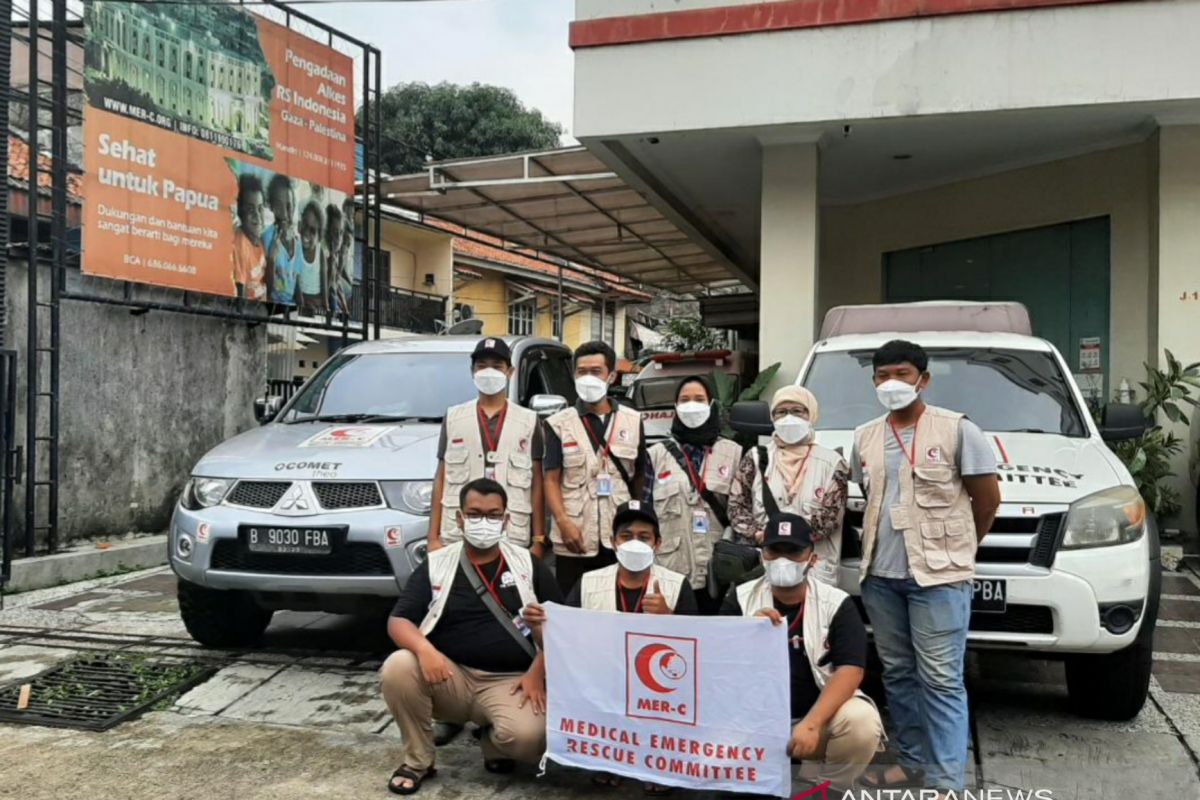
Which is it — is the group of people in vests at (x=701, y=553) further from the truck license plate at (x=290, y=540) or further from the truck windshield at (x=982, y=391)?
the truck windshield at (x=982, y=391)

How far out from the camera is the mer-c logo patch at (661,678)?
3553mm

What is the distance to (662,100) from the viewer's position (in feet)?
28.3

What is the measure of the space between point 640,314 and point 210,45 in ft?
88.8

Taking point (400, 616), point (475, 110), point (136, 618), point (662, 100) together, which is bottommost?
point (136, 618)

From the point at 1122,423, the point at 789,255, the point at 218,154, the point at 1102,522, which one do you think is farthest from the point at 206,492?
the point at 789,255

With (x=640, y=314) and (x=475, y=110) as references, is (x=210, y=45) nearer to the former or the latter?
(x=475, y=110)

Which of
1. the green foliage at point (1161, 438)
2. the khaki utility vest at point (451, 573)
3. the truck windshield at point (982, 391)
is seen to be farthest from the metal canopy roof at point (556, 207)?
the khaki utility vest at point (451, 573)

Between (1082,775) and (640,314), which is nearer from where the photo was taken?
(1082,775)

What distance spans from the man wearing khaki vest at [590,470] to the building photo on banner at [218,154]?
5584mm

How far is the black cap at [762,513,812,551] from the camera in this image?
3504 millimetres

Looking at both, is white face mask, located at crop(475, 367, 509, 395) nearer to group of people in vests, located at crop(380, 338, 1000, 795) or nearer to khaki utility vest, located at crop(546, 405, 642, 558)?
group of people in vests, located at crop(380, 338, 1000, 795)

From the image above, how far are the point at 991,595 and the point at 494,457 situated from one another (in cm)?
223

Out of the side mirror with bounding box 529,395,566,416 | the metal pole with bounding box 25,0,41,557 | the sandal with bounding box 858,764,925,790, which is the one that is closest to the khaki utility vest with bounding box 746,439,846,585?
the sandal with bounding box 858,764,925,790

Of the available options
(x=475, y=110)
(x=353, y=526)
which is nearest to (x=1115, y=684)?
(x=353, y=526)
